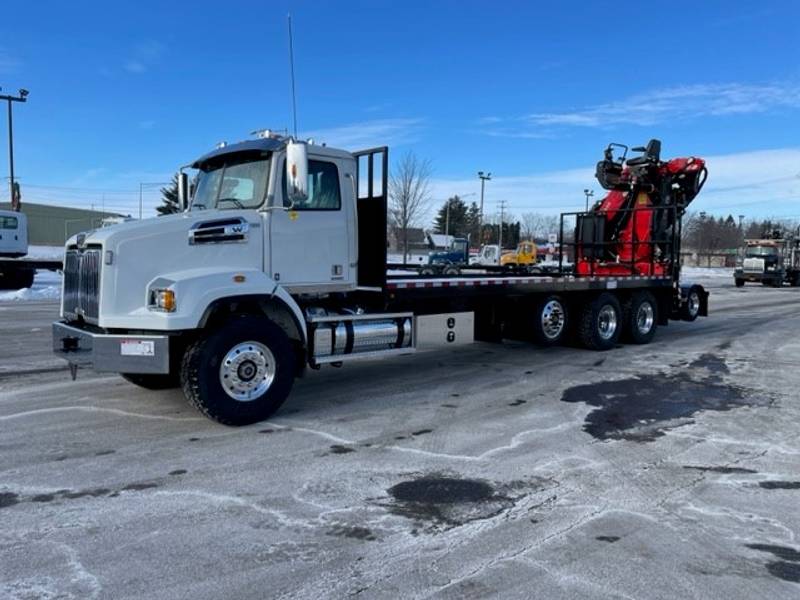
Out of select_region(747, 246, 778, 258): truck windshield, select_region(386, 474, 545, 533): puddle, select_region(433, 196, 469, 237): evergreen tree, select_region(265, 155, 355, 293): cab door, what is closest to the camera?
select_region(386, 474, 545, 533): puddle

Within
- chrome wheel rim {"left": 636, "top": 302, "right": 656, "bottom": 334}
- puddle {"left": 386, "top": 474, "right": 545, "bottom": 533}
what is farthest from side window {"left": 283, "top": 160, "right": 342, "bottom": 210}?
chrome wheel rim {"left": 636, "top": 302, "right": 656, "bottom": 334}

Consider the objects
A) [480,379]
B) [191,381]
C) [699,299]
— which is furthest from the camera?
[699,299]

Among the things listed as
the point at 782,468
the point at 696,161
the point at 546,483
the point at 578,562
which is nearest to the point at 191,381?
the point at 546,483

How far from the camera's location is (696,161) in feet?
44.5

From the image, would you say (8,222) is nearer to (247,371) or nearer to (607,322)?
(607,322)

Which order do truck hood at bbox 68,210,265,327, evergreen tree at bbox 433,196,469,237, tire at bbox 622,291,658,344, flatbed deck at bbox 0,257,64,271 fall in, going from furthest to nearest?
evergreen tree at bbox 433,196,469,237
flatbed deck at bbox 0,257,64,271
tire at bbox 622,291,658,344
truck hood at bbox 68,210,265,327

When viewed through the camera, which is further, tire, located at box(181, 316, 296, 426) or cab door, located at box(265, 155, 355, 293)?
cab door, located at box(265, 155, 355, 293)

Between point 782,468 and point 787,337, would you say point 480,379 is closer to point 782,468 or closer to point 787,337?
point 782,468

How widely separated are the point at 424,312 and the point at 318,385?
176 cm

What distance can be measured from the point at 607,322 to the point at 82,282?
872cm

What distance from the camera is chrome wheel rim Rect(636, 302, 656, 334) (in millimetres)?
12648

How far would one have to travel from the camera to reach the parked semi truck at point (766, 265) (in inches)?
1513

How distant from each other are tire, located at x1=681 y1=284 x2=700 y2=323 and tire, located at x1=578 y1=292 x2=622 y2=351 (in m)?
3.06

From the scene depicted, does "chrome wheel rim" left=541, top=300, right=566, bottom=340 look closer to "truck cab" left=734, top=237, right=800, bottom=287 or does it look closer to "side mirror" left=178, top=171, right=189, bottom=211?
"side mirror" left=178, top=171, right=189, bottom=211
